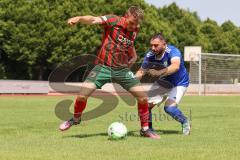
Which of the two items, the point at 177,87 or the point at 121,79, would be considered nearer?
the point at 121,79

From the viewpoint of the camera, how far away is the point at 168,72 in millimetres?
10844

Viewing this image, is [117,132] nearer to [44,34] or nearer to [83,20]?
[83,20]

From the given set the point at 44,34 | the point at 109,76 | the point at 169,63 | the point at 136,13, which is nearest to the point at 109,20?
the point at 136,13

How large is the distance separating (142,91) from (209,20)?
85917 mm

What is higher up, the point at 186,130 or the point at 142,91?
the point at 142,91

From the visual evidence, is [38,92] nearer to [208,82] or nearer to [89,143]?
[208,82]

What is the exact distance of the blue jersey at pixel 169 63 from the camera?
11.1 meters

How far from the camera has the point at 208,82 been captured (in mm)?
55062

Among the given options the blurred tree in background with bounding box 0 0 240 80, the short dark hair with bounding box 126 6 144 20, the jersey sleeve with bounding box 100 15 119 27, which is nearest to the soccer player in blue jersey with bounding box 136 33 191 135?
the short dark hair with bounding box 126 6 144 20

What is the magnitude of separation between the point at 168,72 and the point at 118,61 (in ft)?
3.56

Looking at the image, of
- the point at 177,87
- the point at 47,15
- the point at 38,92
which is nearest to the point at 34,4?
the point at 47,15

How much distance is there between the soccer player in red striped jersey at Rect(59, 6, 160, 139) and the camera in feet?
33.3

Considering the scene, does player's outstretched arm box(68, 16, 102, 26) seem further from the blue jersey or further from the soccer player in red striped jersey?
the blue jersey

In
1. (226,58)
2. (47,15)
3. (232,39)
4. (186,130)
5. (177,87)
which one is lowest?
(232,39)
